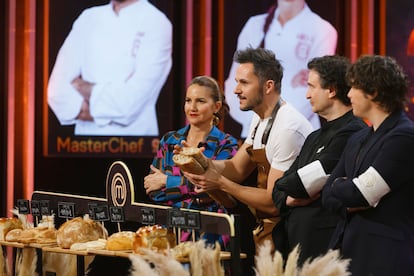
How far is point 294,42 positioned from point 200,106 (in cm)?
261

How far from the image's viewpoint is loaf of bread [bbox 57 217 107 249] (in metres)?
2.86

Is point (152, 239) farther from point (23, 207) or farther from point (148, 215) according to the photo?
point (23, 207)

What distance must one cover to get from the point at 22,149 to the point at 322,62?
3046 millimetres

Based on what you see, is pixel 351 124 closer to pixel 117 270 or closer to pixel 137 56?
pixel 117 270

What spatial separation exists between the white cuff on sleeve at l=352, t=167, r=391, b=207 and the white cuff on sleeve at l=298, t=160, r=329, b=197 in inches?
12.0

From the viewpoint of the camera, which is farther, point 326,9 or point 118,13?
point 326,9

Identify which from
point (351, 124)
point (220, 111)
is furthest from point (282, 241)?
point (220, 111)

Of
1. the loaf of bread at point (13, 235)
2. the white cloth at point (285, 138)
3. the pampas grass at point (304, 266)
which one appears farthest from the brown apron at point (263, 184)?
the pampas grass at point (304, 266)

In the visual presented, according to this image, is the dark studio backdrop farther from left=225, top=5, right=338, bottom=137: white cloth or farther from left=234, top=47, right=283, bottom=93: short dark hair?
left=234, top=47, right=283, bottom=93: short dark hair

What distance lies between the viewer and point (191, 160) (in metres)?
2.93

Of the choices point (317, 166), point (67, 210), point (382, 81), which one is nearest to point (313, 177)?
point (317, 166)

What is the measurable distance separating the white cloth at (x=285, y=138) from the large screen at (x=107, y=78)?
102 inches

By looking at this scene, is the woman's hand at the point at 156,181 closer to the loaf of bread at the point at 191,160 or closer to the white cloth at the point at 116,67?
the loaf of bread at the point at 191,160

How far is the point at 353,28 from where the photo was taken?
20.2 feet
